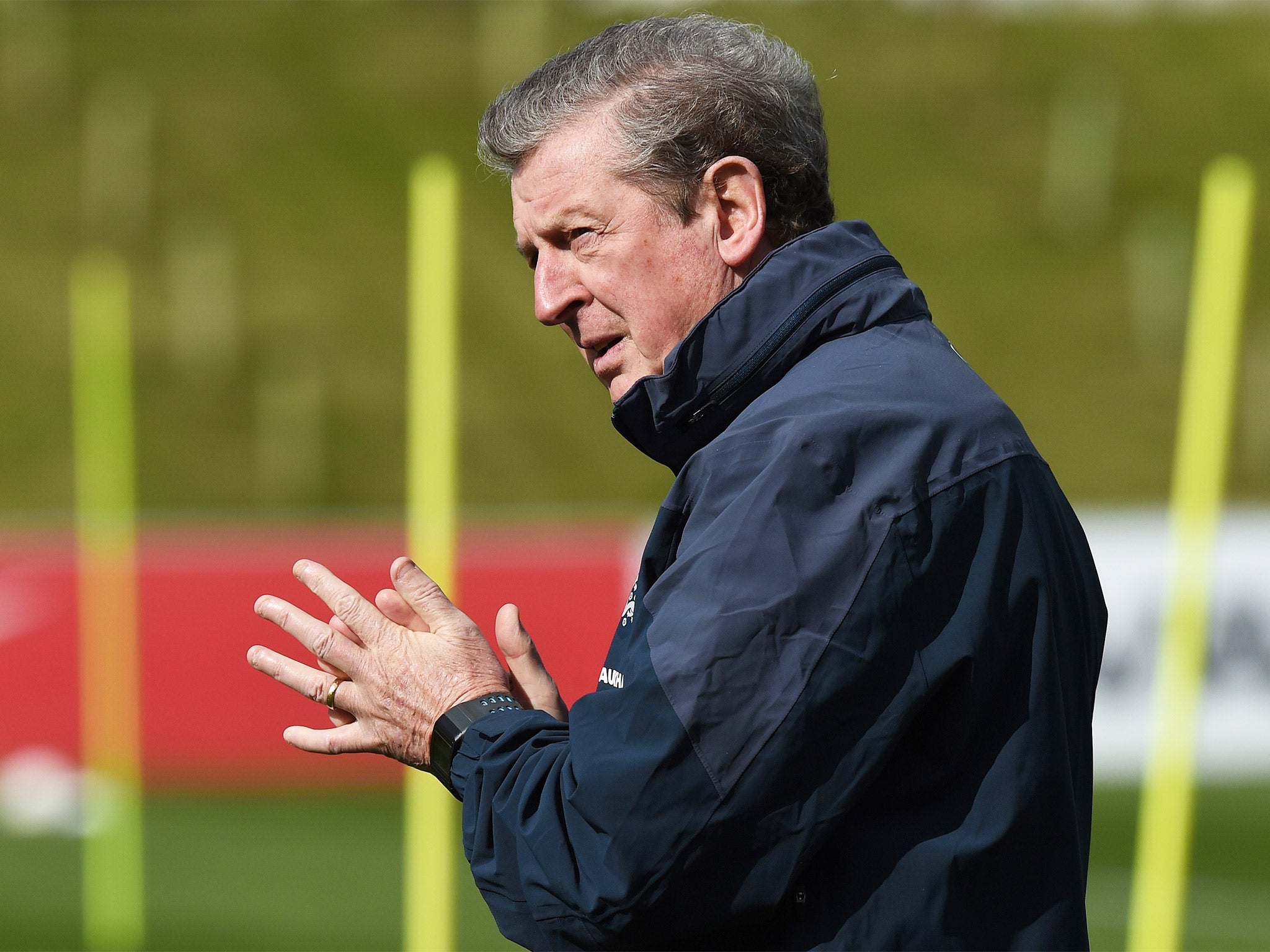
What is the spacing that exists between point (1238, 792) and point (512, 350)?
39.5 feet

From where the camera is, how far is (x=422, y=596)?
1.81 m

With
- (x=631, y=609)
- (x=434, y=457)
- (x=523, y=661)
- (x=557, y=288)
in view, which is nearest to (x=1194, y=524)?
(x=434, y=457)

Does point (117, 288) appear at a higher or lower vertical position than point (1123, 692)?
higher

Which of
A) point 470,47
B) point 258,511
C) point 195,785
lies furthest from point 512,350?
point 195,785

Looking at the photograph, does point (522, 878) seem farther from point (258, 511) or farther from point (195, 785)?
point (258, 511)

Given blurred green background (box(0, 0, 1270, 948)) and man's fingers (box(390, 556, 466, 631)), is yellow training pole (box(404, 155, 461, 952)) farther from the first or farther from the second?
blurred green background (box(0, 0, 1270, 948))

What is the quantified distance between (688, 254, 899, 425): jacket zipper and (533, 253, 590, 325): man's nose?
0.29 m

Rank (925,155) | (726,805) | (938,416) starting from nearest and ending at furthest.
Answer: (726,805) → (938,416) → (925,155)

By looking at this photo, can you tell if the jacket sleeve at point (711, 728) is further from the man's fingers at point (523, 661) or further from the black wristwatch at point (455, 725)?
the man's fingers at point (523, 661)

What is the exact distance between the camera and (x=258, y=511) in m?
16.7

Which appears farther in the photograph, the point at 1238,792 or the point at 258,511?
the point at 258,511

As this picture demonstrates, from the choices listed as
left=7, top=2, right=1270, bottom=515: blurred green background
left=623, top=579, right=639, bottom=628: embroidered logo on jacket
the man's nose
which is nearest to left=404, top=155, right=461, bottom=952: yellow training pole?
the man's nose

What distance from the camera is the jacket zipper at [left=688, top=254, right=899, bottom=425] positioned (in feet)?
5.44

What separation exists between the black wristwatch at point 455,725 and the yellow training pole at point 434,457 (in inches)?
85.0
